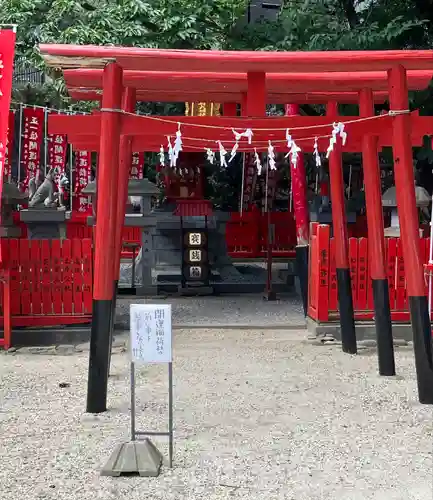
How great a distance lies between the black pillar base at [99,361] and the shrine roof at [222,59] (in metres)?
2.05

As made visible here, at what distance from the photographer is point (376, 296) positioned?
295 inches

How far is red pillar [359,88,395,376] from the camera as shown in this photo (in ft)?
24.3

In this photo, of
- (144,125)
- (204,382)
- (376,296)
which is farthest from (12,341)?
(376,296)

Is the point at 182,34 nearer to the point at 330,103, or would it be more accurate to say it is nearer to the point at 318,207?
the point at 330,103

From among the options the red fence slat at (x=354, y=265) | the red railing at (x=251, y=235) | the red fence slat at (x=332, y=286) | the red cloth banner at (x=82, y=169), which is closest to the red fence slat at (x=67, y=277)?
the red fence slat at (x=332, y=286)

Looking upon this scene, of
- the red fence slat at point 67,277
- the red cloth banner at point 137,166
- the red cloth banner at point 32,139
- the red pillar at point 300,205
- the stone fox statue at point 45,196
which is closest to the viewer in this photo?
the red fence slat at point 67,277

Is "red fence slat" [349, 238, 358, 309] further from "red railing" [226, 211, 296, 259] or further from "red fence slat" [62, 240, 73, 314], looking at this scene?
"red railing" [226, 211, 296, 259]

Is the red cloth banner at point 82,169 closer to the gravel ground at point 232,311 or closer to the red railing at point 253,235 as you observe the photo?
the red railing at point 253,235

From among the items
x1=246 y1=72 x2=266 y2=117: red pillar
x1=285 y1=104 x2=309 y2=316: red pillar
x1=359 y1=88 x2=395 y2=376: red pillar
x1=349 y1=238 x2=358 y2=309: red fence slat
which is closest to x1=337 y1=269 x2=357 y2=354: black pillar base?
x1=349 y1=238 x2=358 y2=309: red fence slat

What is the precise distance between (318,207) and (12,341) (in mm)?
10898

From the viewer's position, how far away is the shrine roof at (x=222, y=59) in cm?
596

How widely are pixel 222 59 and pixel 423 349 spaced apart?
3.03m

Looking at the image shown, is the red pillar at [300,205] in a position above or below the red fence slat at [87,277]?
above

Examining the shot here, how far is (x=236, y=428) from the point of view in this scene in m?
5.62
